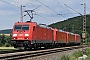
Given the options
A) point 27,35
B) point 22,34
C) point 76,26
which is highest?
point 76,26

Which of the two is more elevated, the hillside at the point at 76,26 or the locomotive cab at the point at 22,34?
the hillside at the point at 76,26

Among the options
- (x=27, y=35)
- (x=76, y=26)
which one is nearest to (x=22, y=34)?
(x=27, y=35)

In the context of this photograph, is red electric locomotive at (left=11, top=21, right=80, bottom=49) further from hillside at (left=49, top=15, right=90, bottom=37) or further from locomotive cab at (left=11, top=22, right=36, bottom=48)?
hillside at (left=49, top=15, right=90, bottom=37)

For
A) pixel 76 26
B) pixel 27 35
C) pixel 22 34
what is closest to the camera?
pixel 27 35

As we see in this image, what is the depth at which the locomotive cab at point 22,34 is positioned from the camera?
3186cm

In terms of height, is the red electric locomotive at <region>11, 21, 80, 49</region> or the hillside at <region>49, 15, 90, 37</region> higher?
the hillside at <region>49, 15, 90, 37</region>

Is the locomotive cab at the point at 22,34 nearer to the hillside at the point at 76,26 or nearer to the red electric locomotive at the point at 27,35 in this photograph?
the red electric locomotive at the point at 27,35

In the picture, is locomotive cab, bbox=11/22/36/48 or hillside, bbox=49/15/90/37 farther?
hillside, bbox=49/15/90/37

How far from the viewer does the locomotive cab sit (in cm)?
3186

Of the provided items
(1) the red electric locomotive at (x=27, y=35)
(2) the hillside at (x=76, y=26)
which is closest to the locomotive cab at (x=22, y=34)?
(1) the red electric locomotive at (x=27, y=35)

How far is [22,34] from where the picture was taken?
32688 millimetres

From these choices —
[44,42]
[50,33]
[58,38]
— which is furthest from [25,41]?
[58,38]

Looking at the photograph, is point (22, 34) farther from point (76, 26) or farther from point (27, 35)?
point (76, 26)

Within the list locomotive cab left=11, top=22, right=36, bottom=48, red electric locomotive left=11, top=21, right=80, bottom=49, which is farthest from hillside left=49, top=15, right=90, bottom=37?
locomotive cab left=11, top=22, right=36, bottom=48
